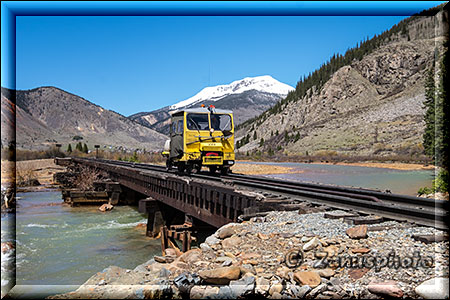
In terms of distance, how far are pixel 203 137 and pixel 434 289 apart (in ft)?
36.6

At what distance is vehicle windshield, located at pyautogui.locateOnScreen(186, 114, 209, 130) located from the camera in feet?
45.3

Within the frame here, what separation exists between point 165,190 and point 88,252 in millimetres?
3503

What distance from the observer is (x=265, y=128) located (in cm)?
12112

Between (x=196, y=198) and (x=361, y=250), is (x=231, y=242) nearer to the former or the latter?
(x=361, y=250)

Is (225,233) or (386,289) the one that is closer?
(386,289)

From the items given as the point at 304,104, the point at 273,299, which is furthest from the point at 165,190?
the point at 304,104

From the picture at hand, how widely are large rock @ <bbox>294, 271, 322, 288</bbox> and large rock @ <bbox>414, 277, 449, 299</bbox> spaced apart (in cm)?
81

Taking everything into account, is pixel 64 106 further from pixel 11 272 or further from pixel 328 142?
pixel 11 272

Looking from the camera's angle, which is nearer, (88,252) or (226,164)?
(88,252)

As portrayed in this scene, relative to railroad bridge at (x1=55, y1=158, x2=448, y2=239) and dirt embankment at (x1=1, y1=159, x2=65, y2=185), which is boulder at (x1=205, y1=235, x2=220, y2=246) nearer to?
railroad bridge at (x1=55, y1=158, x2=448, y2=239)

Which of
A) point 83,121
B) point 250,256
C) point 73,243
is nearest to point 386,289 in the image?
point 250,256

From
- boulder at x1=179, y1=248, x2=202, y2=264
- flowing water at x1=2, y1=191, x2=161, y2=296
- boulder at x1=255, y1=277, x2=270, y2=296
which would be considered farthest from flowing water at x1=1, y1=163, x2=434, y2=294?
boulder at x1=255, y1=277, x2=270, y2=296

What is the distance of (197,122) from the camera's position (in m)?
13.9

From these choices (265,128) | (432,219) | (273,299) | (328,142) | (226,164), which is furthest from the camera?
(265,128)
